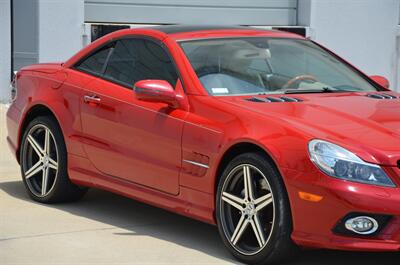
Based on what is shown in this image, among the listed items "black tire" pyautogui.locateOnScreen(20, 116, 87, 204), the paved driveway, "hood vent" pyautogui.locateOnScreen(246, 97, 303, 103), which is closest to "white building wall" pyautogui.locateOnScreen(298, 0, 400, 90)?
the paved driveway

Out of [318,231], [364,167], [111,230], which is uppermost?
[364,167]

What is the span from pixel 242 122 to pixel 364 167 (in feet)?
2.86

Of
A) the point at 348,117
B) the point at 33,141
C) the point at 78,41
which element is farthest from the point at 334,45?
the point at 348,117

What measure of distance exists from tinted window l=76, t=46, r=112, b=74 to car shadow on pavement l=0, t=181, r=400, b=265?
108cm

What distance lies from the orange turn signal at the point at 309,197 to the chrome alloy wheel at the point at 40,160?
2579mm

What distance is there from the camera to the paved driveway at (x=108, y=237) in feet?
18.7

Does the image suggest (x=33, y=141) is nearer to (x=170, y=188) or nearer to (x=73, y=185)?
(x=73, y=185)

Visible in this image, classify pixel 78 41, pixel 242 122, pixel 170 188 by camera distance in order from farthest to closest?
pixel 78 41, pixel 170 188, pixel 242 122

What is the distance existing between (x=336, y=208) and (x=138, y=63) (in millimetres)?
2286

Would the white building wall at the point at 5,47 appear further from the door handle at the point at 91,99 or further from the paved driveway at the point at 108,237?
the door handle at the point at 91,99

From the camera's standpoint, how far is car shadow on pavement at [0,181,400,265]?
577cm

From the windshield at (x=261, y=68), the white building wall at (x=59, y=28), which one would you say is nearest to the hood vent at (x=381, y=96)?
the windshield at (x=261, y=68)

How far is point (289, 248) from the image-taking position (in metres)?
5.29

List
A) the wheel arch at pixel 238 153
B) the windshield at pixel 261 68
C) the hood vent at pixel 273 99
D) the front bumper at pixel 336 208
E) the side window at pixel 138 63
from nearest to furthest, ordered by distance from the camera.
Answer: the front bumper at pixel 336 208
the wheel arch at pixel 238 153
the hood vent at pixel 273 99
the windshield at pixel 261 68
the side window at pixel 138 63
